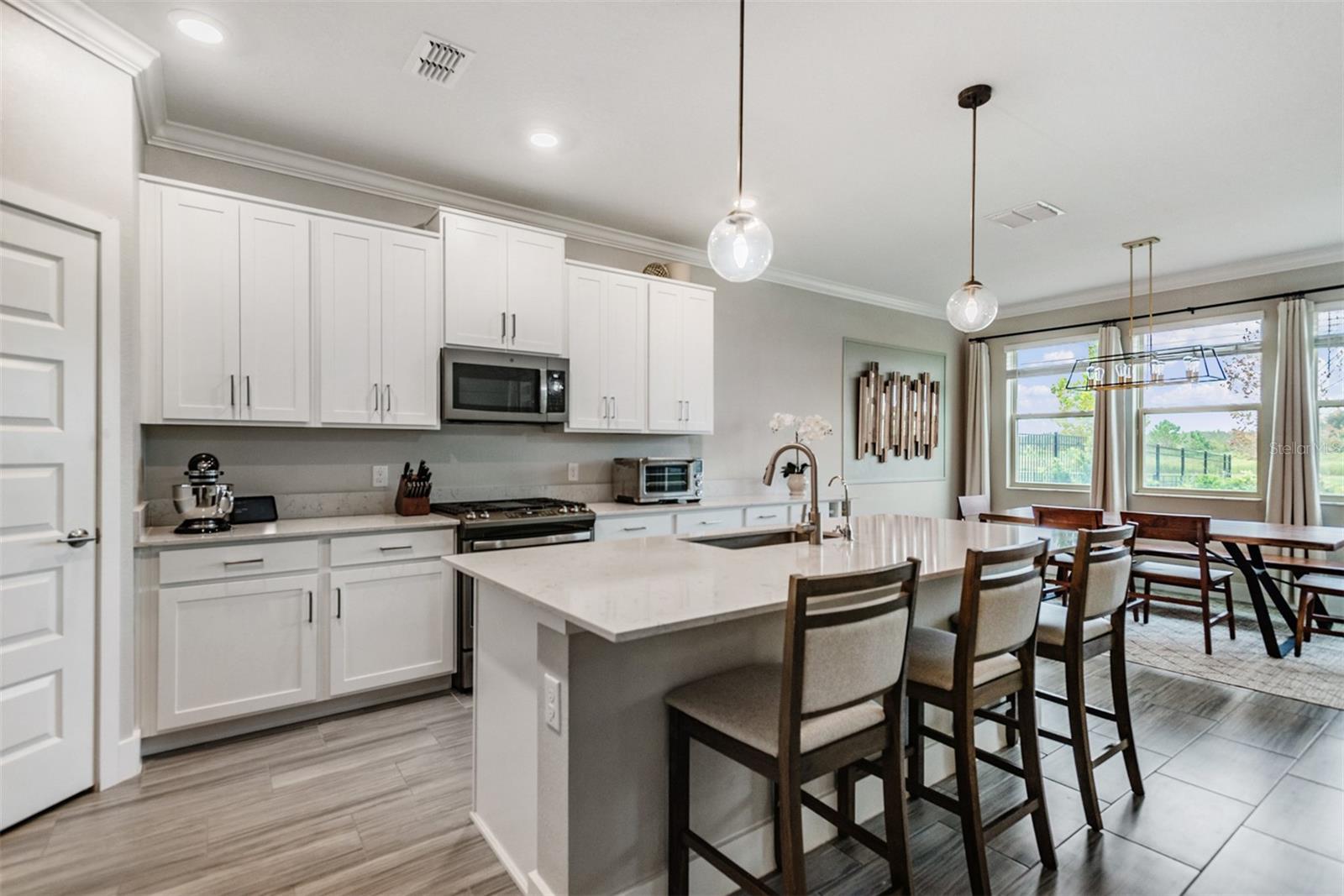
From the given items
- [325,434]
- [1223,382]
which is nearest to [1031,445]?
[1223,382]

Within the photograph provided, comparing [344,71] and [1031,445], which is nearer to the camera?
[344,71]

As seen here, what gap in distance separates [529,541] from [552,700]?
1876mm

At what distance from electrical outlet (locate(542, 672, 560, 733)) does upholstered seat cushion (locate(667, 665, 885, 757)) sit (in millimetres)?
300

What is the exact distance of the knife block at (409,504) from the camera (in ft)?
11.4

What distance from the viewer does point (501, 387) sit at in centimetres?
374

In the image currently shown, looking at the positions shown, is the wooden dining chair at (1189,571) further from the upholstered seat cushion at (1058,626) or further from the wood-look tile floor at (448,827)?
the upholstered seat cushion at (1058,626)

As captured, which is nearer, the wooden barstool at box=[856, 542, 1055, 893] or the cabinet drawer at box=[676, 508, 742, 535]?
the wooden barstool at box=[856, 542, 1055, 893]

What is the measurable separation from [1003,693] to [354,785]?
2.32 metres

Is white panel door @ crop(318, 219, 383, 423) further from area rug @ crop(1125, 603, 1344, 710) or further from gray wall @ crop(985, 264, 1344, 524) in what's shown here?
gray wall @ crop(985, 264, 1344, 524)

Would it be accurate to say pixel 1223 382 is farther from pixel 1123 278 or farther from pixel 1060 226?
pixel 1060 226

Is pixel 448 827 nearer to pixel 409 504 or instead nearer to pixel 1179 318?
pixel 409 504

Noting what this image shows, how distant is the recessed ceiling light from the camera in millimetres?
2272

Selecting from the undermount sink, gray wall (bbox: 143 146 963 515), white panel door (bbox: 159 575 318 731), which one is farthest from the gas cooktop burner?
the undermount sink

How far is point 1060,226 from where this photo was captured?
438cm
